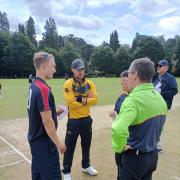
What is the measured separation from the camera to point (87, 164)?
5.82 m

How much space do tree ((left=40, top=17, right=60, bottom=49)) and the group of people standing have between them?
8705 cm

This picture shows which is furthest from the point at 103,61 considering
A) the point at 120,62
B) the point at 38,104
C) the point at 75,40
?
the point at 38,104

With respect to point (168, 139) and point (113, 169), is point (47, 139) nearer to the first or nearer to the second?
point (113, 169)

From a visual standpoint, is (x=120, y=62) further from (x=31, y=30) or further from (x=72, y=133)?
(x=72, y=133)

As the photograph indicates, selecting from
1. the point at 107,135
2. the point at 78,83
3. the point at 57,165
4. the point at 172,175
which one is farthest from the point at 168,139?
the point at 57,165

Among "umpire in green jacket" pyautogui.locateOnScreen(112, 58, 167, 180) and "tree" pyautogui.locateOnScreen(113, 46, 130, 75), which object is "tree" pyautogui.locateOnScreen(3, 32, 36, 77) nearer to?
"tree" pyautogui.locateOnScreen(113, 46, 130, 75)

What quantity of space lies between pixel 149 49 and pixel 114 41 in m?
23.8

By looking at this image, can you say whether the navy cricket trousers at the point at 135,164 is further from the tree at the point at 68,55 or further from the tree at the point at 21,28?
the tree at the point at 21,28

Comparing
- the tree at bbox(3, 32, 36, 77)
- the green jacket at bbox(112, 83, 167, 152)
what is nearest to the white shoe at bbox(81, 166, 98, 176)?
the green jacket at bbox(112, 83, 167, 152)

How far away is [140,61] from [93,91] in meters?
2.64

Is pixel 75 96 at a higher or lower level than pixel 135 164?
higher

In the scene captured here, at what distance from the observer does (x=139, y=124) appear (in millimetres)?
3113

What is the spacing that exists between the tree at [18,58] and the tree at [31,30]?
18.3m

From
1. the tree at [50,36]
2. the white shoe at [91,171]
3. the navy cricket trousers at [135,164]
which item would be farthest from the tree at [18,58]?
the navy cricket trousers at [135,164]
